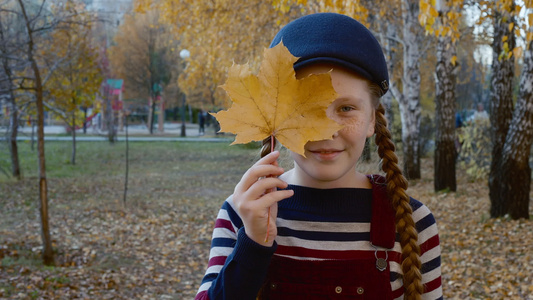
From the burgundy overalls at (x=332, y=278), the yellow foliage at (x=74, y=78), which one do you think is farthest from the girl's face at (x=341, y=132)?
the yellow foliage at (x=74, y=78)

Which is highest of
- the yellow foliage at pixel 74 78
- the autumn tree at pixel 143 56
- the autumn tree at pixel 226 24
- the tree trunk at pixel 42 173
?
the autumn tree at pixel 143 56

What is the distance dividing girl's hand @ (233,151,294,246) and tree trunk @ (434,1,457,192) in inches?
372

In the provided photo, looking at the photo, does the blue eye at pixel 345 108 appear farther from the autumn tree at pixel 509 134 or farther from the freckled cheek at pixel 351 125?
the autumn tree at pixel 509 134

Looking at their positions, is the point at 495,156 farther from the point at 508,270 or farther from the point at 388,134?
the point at 388,134

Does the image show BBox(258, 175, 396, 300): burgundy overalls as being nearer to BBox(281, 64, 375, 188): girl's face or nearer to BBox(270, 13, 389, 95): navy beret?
BBox(281, 64, 375, 188): girl's face

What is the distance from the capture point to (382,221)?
4.78 feet

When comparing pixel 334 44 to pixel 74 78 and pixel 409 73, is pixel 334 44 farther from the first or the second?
pixel 74 78

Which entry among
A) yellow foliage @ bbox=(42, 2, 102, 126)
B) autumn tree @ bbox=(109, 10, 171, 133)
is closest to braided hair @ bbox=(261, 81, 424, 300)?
yellow foliage @ bbox=(42, 2, 102, 126)

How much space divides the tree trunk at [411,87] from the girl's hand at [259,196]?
9986 millimetres

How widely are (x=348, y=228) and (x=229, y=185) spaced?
11421 mm

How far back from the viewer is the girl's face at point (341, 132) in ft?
4.37

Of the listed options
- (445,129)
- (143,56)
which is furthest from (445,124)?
(143,56)

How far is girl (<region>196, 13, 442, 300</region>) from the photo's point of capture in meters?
1.24

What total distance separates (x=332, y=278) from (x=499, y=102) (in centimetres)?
708
